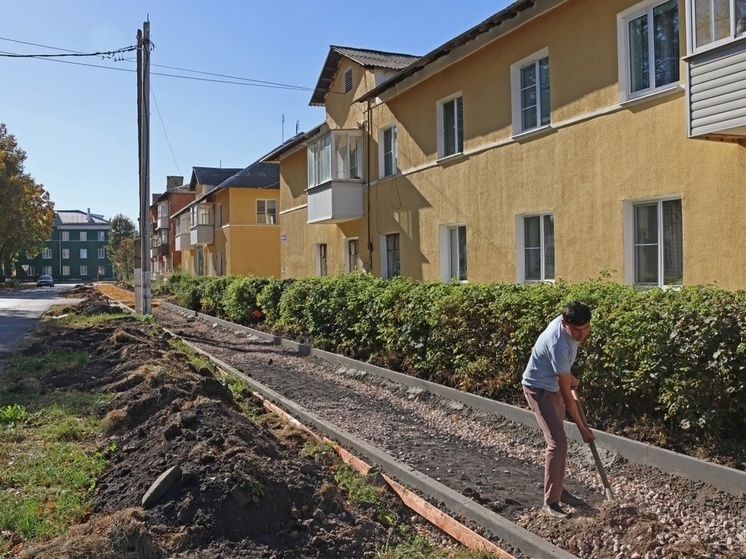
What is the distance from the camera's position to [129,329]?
16141 mm

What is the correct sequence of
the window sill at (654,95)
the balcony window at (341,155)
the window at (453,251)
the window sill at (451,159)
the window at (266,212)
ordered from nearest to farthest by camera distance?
the window sill at (654,95) < the window sill at (451,159) < the window at (453,251) < the balcony window at (341,155) < the window at (266,212)

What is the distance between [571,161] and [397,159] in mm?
6841

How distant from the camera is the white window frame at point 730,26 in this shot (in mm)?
7547

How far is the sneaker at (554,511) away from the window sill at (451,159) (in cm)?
1004

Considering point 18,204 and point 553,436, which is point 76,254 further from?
point 553,436

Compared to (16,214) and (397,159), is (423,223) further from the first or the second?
(16,214)

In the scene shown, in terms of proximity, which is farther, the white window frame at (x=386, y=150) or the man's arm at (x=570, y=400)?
the white window frame at (x=386, y=150)

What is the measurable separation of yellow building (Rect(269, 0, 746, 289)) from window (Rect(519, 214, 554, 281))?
0.10 ft

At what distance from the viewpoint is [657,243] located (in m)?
9.75

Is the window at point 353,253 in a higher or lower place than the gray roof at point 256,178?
lower

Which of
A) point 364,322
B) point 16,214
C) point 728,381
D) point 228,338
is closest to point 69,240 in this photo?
point 16,214

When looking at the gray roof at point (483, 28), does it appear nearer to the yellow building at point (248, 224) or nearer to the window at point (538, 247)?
the window at point (538, 247)

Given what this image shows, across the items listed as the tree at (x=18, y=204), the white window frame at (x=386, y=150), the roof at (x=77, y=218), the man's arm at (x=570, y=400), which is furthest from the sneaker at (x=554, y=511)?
the roof at (x=77, y=218)

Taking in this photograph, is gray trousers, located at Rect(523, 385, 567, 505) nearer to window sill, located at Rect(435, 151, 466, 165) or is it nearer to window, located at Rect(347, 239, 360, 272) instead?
window sill, located at Rect(435, 151, 466, 165)
